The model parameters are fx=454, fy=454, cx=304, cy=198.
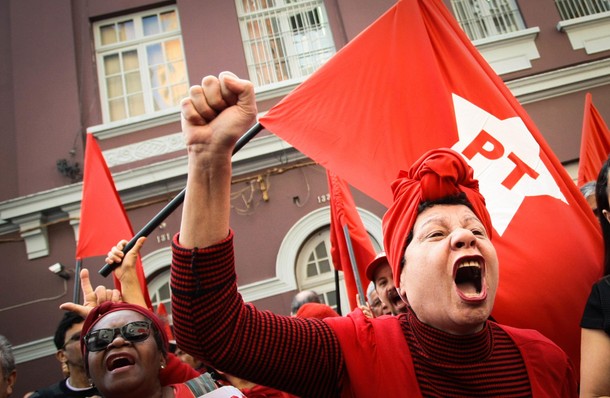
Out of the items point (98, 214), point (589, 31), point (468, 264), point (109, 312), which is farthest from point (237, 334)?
point (589, 31)

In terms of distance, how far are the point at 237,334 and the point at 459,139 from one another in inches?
64.1

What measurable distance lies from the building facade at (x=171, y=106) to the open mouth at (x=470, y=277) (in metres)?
5.11

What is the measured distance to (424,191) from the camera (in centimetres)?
141

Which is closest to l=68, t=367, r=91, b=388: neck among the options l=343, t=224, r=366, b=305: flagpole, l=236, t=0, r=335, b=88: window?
l=343, t=224, r=366, b=305: flagpole

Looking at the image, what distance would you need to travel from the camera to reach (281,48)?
25.5 ft

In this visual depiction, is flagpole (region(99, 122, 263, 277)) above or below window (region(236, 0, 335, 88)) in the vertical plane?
below

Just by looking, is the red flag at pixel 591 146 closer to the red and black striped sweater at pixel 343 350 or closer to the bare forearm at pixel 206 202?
the red and black striped sweater at pixel 343 350

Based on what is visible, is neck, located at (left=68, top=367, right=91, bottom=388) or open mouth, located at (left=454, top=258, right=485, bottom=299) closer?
open mouth, located at (left=454, top=258, right=485, bottom=299)

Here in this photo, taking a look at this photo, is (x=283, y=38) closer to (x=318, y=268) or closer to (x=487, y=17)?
(x=487, y=17)

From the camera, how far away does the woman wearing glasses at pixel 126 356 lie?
6.21ft

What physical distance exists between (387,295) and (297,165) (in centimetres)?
431

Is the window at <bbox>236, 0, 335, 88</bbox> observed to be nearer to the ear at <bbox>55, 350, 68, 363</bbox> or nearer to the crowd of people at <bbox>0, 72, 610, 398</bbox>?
the ear at <bbox>55, 350, 68, 363</bbox>

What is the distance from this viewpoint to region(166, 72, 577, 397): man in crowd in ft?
3.45

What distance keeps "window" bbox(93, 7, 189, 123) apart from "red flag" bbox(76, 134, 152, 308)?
3.73 metres
